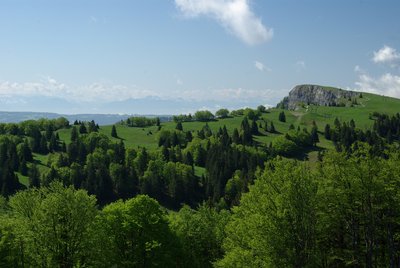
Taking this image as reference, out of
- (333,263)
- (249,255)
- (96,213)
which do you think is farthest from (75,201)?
(333,263)

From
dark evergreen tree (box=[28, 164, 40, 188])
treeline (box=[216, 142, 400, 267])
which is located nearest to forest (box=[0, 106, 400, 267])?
treeline (box=[216, 142, 400, 267])

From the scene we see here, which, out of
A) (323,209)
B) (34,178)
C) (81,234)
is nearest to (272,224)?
(323,209)

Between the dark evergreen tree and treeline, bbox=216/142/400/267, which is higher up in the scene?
treeline, bbox=216/142/400/267

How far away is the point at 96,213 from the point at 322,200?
2459cm

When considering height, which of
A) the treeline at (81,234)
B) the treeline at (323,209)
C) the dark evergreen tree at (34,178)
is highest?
the treeline at (323,209)

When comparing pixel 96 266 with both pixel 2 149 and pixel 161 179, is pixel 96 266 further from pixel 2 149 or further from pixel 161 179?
pixel 2 149

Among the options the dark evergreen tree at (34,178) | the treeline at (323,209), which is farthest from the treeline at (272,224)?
the dark evergreen tree at (34,178)

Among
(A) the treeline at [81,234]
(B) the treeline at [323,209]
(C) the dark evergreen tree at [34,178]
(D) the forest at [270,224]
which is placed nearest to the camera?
(B) the treeline at [323,209]

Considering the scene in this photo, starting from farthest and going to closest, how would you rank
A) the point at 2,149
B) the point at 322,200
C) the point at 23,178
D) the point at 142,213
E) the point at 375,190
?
the point at 2,149, the point at 23,178, the point at 142,213, the point at 322,200, the point at 375,190

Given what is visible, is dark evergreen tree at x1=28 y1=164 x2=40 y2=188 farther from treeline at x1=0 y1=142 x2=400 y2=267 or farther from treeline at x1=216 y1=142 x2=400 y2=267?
treeline at x1=216 y1=142 x2=400 y2=267

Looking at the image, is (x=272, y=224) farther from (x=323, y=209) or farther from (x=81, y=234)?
(x=81, y=234)

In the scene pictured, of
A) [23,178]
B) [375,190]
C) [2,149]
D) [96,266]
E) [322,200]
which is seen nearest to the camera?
[375,190]

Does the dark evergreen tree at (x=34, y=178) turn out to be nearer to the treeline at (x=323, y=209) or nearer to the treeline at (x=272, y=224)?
the treeline at (x=272, y=224)

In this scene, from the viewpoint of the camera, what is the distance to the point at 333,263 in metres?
46.2
